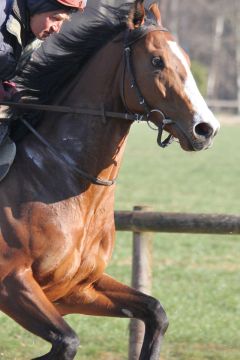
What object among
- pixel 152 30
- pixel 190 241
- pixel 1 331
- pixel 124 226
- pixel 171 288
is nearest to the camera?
pixel 152 30

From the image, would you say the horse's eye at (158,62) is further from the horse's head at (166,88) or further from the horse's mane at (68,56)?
the horse's mane at (68,56)

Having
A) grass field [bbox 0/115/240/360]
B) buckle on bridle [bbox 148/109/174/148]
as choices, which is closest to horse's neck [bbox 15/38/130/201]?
buckle on bridle [bbox 148/109/174/148]

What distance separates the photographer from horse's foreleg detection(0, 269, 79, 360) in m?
4.79

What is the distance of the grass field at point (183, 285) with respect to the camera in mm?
7023

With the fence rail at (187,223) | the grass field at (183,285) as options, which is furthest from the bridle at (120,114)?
the grass field at (183,285)

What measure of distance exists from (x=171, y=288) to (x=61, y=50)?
440 cm

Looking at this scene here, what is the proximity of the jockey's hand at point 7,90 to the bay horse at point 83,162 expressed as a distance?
0.07 m

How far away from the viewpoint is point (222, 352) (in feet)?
22.8

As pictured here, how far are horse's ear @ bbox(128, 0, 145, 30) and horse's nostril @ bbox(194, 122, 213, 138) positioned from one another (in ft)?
2.48

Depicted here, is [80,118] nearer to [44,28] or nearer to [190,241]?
[44,28]

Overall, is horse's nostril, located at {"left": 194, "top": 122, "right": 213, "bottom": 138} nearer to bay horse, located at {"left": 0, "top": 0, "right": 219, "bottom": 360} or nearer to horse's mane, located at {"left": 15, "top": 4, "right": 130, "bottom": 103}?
bay horse, located at {"left": 0, "top": 0, "right": 219, "bottom": 360}

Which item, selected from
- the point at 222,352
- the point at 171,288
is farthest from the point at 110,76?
the point at 171,288

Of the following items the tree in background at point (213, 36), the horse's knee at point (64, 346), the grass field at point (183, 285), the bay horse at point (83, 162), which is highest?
the bay horse at point (83, 162)

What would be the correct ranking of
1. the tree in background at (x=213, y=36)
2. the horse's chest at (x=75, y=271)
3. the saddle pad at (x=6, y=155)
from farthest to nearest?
the tree in background at (x=213, y=36), the saddle pad at (x=6, y=155), the horse's chest at (x=75, y=271)
